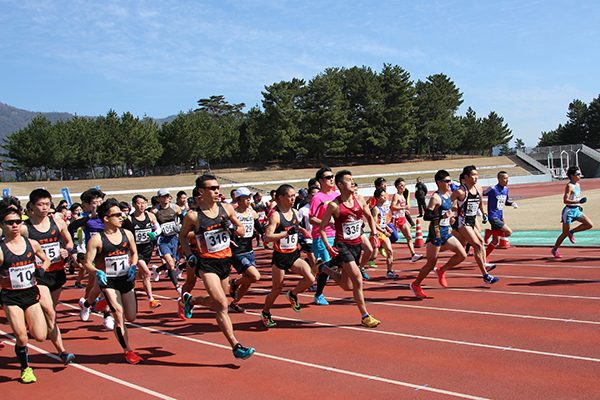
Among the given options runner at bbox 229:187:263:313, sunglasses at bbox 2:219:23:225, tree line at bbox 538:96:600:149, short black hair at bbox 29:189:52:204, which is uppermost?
tree line at bbox 538:96:600:149

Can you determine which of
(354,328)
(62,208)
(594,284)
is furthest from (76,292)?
(594,284)

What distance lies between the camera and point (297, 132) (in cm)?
8081

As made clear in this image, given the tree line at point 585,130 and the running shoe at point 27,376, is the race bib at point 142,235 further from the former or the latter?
the tree line at point 585,130

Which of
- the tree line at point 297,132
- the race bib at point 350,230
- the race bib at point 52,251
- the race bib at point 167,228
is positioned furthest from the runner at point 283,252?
the tree line at point 297,132

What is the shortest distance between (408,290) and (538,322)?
9.69 ft

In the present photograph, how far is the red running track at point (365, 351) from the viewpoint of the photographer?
4746mm

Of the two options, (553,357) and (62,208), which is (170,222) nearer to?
(62,208)

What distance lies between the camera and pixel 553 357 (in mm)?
5215

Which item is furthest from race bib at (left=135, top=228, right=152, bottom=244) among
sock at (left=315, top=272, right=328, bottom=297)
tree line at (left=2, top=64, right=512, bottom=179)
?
tree line at (left=2, top=64, right=512, bottom=179)

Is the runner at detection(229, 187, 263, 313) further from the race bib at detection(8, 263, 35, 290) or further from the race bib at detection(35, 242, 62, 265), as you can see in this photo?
the race bib at detection(8, 263, 35, 290)

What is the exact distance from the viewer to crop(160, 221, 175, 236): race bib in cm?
991

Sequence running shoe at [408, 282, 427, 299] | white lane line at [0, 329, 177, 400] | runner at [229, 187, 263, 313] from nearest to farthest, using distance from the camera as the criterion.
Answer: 1. white lane line at [0, 329, 177, 400]
2. runner at [229, 187, 263, 313]
3. running shoe at [408, 282, 427, 299]

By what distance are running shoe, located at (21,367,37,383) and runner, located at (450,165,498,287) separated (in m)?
6.83

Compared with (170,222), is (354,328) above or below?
below
